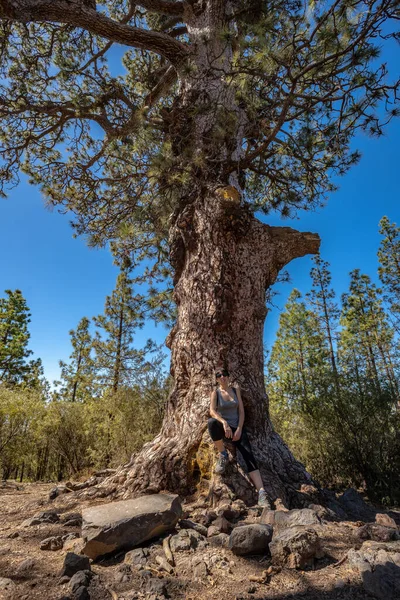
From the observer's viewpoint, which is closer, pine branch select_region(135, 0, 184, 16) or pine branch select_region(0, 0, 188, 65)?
pine branch select_region(0, 0, 188, 65)

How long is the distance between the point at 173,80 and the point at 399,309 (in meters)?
18.3

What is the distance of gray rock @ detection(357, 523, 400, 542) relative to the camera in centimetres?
218

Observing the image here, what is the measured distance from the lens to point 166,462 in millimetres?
3412

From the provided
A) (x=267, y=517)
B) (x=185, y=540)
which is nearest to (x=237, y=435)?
(x=267, y=517)

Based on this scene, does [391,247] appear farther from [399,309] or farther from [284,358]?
[284,358]

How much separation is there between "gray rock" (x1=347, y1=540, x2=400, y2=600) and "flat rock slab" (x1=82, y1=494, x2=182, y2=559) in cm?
122

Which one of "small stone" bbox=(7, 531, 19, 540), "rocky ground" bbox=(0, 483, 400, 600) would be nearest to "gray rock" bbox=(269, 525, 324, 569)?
"rocky ground" bbox=(0, 483, 400, 600)

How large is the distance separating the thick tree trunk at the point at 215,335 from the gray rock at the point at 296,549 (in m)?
1.15

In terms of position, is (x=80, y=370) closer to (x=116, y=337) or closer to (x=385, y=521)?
(x=116, y=337)

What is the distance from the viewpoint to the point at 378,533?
2242mm

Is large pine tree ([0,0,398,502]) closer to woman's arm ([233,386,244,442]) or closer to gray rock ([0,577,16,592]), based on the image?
woman's arm ([233,386,244,442])

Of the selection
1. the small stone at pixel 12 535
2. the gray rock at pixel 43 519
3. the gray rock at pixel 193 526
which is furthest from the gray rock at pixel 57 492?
the gray rock at pixel 193 526

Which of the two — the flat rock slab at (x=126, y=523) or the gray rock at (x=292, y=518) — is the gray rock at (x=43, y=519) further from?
the gray rock at (x=292, y=518)

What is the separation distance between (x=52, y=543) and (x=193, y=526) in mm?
1029
